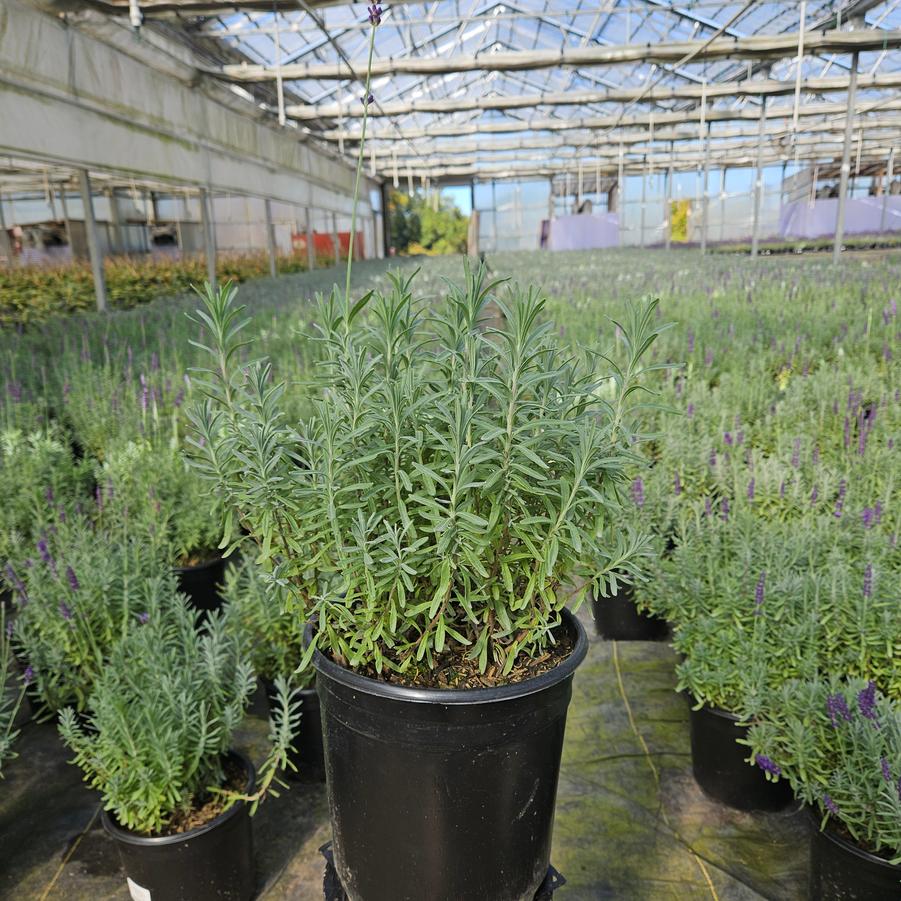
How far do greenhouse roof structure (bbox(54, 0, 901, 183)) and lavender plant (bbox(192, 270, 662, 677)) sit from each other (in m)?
7.12

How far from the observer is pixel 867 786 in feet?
4.63

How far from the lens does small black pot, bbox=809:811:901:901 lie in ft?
4.59

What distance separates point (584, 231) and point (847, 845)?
35321 millimetres

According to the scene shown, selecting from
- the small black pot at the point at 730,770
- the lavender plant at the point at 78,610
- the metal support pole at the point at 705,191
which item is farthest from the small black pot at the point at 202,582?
the metal support pole at the point at 705,191

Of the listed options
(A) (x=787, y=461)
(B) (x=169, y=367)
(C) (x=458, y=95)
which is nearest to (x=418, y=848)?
(A) (x=787, y=461)

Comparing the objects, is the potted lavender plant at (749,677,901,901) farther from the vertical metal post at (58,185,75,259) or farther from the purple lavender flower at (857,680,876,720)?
the vertical metal post at (58,185,75,259)

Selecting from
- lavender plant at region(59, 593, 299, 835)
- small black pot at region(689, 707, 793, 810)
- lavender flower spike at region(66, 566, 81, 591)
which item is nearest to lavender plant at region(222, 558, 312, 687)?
lavender plant at region(59, 593, 299, 835)

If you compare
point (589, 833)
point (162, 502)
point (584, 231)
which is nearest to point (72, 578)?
point (162, 502)

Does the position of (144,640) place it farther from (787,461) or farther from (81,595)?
(787,461)

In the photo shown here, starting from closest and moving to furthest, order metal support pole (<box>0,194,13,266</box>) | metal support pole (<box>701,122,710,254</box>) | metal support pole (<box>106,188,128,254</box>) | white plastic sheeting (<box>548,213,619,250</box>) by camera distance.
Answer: metal support pole (<box>0,194,13,266</box>) < metal support pole (<box>106,188,128,254</box>) < metal support pole (<box>701,122,710,254</box>) < white plastic sheeting (<box>548,213,619,250</box>)

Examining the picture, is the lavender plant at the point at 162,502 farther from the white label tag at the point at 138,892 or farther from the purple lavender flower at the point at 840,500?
the purple lavender flower at the point at 840,500

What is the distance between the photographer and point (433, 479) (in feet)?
3.52

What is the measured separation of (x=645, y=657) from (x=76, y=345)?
4.25 m

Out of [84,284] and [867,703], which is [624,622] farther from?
[84,284]
